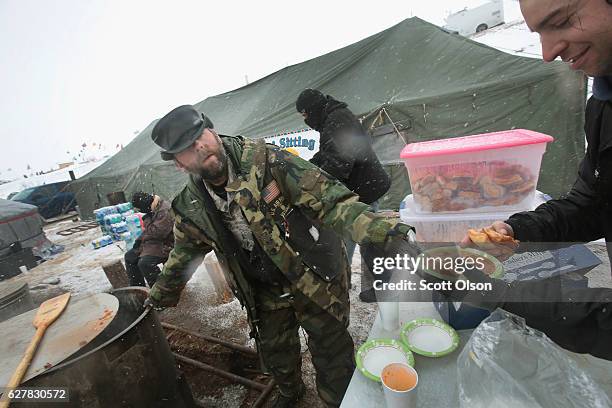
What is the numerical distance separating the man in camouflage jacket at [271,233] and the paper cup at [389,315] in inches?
14.2

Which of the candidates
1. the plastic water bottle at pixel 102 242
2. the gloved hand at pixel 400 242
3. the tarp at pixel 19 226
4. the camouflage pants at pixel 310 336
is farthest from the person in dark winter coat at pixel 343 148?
the tarp at pixel 19 226

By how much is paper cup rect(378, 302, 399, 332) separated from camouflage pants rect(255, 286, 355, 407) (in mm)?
711

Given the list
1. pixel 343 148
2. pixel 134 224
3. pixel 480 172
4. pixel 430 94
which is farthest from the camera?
pixel 134 224

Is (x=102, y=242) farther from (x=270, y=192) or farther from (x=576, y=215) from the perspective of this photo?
(x=576, y=215)

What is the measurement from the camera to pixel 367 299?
3555 mm

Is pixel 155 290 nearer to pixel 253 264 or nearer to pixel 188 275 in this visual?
pixel 188 275

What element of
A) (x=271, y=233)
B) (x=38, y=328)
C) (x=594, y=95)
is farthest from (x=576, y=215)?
(x=38, y=328)

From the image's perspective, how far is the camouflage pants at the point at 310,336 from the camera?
2.08 m

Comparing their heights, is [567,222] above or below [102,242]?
above

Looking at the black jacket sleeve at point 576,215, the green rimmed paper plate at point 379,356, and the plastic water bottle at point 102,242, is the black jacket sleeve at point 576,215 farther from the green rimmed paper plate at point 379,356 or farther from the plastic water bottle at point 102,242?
the plastic water bottle at point 102,242

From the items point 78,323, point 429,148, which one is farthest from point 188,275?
point 429,148

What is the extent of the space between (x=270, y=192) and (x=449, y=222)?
4.45ft

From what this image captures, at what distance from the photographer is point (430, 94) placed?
567 cm

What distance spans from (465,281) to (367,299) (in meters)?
2.59
